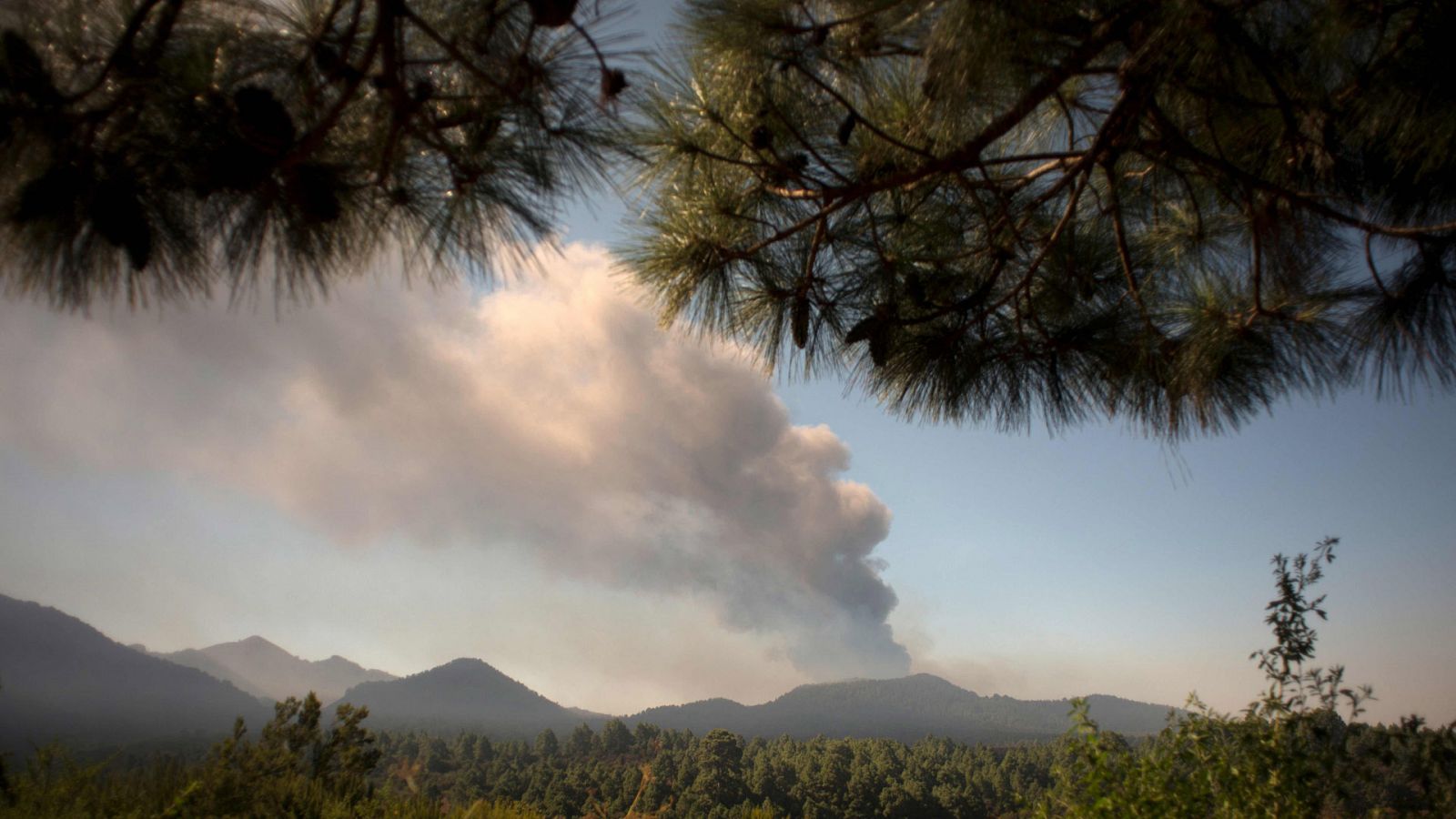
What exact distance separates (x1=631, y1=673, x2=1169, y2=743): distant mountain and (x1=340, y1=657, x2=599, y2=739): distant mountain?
20.5 feet

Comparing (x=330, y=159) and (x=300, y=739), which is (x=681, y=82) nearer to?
(x=330, y=159)

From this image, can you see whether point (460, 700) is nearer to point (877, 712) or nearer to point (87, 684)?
point (87, 684)

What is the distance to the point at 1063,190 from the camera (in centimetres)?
187

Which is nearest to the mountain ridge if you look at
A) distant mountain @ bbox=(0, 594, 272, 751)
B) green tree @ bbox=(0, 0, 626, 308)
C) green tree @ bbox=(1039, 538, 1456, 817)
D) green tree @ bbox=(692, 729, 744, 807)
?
distant mountain @ bbox=(0, 594, 272, 751)

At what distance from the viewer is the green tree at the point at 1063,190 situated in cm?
119

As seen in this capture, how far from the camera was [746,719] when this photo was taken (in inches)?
1219

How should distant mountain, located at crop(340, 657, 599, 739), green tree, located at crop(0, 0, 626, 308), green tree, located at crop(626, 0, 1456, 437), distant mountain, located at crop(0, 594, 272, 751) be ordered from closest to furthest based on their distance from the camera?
1. green tree, located at crop(0, 0, 626, 308)
2. green tree, located at crop(626, 0, 1456, 437)
3. distant mountain, located at crop(0, 594, 272, 751)
4. distant mountain, located at crop(340, 657, 599, 739)

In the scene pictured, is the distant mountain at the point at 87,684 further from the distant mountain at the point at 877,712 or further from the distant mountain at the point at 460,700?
the distant mountain at the point at 877,712

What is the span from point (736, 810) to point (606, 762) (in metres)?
5.02

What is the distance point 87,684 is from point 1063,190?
34.3 m

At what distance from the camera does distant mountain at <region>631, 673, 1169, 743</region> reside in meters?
27.8

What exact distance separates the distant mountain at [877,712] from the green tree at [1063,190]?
28.3 meters

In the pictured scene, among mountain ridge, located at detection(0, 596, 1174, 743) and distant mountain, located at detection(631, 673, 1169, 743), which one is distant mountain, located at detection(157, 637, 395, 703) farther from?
distant mountain, located at detection(631, 673, 1169, 743)

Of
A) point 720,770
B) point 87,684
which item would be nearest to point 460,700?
point 87,684
